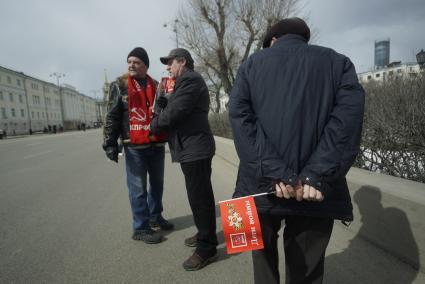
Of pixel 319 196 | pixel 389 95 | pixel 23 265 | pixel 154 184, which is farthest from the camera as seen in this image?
pixel 389 95

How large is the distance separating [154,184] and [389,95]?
3.38 m

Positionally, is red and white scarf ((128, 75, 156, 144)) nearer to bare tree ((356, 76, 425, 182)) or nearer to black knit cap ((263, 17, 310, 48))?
black knit cap ((263, 17, 310, 48))

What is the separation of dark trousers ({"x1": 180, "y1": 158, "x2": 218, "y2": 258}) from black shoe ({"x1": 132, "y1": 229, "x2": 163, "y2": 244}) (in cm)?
68

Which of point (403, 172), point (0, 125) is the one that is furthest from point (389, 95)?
point (0, 125)

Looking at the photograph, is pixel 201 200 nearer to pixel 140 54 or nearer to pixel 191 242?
pixel 191 242

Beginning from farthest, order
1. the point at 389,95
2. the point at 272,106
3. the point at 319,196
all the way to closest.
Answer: the point at 389,95 → the point at 272,106 → the point at 319,196

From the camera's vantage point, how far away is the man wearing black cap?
314cm

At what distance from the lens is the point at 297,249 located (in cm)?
172

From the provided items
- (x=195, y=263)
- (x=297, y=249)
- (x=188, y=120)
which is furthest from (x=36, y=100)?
(x=297, y=249)

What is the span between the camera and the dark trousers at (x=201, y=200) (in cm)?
275

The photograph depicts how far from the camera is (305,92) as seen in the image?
5.16 ft

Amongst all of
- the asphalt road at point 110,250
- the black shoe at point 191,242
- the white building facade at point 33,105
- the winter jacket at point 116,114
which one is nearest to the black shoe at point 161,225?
the asphalt road at point 110,250

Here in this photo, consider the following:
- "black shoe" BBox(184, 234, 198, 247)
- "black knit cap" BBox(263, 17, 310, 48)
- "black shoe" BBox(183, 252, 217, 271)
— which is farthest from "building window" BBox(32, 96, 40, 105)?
"black knit cap" BBox(263, 17, 310, 48)

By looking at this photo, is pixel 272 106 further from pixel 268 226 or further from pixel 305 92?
pixel 268 226
